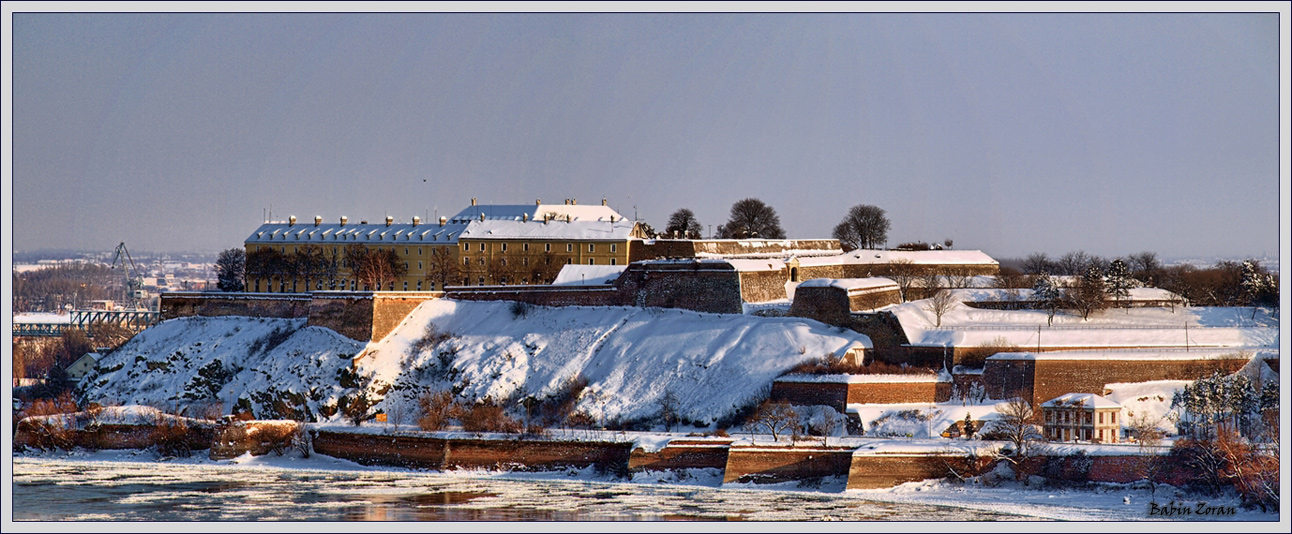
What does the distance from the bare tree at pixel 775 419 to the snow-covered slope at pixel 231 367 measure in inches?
523

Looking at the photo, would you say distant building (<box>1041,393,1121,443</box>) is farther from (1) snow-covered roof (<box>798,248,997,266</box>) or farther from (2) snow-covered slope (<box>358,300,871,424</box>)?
(1) snow-covered roof (<box>798,248,997,266</box>)

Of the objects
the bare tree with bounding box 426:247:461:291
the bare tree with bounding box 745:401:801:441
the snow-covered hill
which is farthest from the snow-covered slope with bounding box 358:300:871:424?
the bare tree with bounding box 426:247:461:291

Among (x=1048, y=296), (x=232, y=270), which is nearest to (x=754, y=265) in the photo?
(x=1048, y=296)

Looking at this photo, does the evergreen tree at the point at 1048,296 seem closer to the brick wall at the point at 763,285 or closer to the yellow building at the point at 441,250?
the brick wall at the point at 763,285

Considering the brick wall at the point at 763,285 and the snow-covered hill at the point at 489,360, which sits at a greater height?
the brick wall at the point at 763,285

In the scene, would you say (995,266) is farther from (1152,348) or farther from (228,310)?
(228,310)

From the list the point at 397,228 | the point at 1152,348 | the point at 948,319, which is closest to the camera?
the point at 1152,348

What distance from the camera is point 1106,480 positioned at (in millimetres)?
38906

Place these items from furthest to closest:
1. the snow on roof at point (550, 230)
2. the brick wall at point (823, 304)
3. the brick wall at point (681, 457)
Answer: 1. the snow on roof at point (550, 230)
2. the brick wall at point (823, 304)
3. the brick wall at point (681, 457)

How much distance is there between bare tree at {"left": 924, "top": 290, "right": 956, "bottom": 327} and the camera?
51.6 m

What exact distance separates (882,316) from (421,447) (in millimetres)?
14703

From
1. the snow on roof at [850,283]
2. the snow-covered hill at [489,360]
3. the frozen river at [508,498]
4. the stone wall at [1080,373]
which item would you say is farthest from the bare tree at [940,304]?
the frozen river at [508,498]

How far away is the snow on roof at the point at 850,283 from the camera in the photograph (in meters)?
50.8

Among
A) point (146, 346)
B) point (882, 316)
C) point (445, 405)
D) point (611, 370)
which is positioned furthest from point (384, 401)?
point (882, 316)
